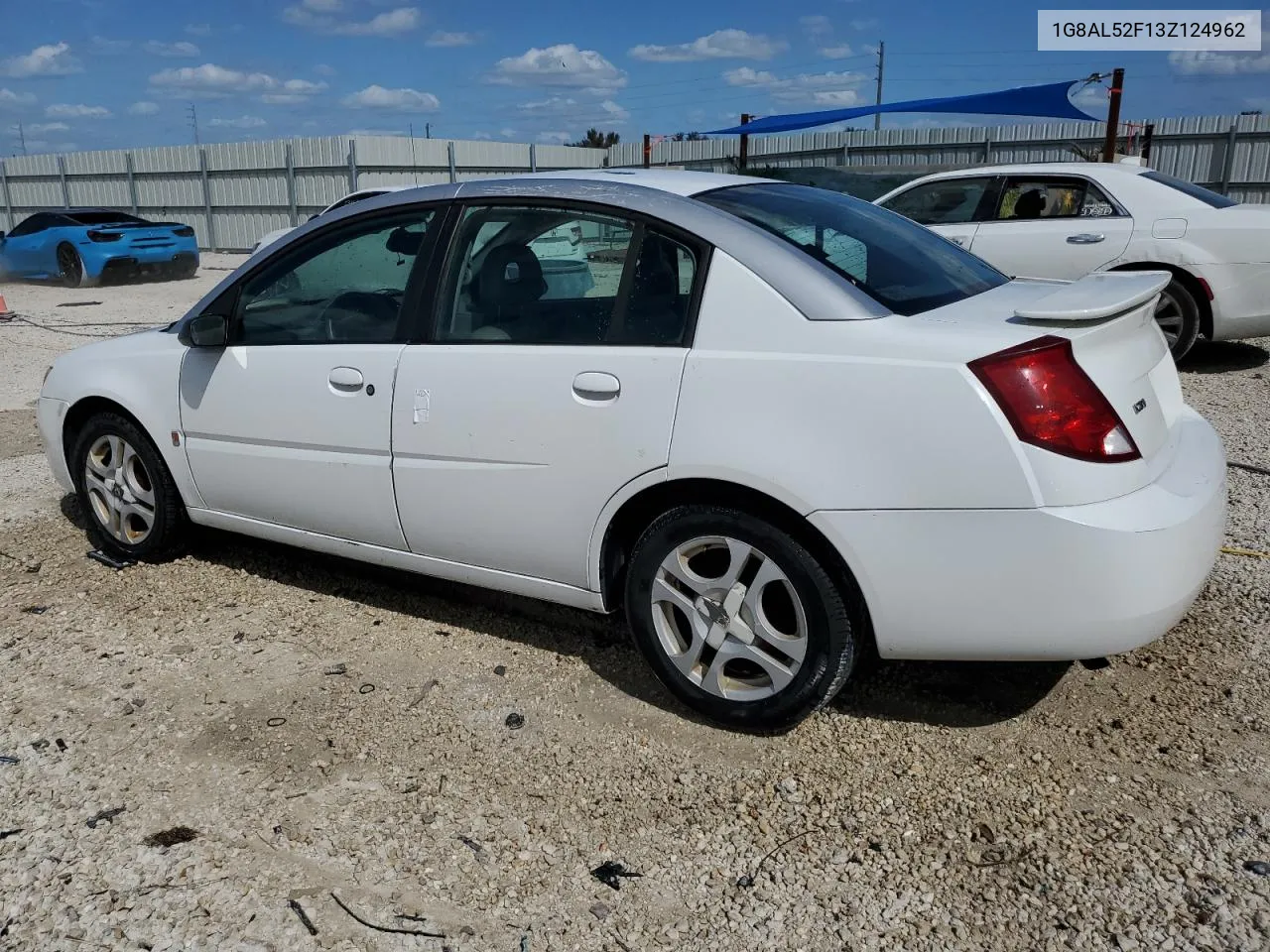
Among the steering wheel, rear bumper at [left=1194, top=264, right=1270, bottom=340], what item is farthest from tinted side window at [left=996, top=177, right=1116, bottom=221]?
the steering wheel

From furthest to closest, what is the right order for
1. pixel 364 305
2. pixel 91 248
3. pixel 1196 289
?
pixel 91 248
pixel 1196 289
pixel 364 305

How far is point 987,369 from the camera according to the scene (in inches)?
105

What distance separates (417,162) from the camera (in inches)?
996

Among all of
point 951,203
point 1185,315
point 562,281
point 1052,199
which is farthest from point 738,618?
point 951,203

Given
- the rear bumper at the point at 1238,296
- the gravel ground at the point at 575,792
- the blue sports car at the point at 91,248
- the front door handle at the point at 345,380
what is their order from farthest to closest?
the blue sports car at the point at 91,248 → the rear bumper at the point at 1238,296 → the front door handle at the point at 345,380 → the gravel ground at the point at 575,792

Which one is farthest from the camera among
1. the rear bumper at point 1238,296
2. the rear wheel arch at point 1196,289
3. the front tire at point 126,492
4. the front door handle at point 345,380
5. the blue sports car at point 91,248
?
the blue sports car at point 91,248

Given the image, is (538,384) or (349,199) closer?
(538,384)

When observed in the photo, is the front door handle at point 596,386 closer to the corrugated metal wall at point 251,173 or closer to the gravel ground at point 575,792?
the gravel ground at point 575,792

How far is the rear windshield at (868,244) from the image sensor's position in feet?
10.3

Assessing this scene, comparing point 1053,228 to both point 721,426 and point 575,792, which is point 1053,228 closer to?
point 721,426

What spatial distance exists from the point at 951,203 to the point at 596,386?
7.04m

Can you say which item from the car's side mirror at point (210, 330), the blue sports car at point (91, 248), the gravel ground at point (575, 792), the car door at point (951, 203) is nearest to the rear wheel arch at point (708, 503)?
the gravel ground at point (575, 792)

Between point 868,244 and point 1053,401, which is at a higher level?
point 868,244

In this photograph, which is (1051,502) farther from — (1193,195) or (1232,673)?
(1193,195)
